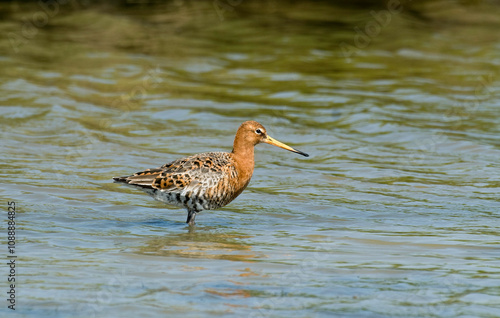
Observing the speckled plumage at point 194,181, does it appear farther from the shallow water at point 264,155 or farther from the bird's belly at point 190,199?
the shallow water at point 264,155

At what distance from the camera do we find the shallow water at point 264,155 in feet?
26.0

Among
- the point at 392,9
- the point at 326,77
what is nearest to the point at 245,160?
the point at 326,77

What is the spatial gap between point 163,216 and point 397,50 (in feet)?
42.7

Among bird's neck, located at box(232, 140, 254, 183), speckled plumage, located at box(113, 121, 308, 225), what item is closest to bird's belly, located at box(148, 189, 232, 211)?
speckled plumage, located at box(113, 121, 308, 225)

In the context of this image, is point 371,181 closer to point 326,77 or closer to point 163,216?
point 163,216

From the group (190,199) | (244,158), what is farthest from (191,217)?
(244,158)

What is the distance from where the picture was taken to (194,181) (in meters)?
10.6

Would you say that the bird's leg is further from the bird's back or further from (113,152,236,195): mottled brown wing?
(113,152,236,195): mottled brown wing

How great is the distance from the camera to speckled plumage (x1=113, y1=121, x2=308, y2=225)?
10602 mm

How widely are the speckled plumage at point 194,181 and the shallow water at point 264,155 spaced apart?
42cm

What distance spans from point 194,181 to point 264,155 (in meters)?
5.01

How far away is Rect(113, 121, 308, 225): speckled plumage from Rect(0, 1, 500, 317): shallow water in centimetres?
42

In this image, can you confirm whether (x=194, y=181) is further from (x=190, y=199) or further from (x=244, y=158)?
(x=244, y=158)

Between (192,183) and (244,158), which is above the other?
(244,158)
